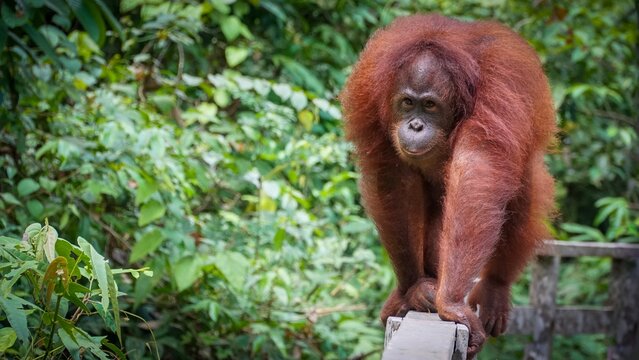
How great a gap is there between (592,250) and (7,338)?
4142 mm

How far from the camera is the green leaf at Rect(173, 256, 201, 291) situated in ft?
12.3

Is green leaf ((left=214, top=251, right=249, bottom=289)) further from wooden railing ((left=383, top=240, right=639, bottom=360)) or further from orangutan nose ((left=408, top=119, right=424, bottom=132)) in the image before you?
wooden railing ((left=383, top=240, right=639, bottom=360))

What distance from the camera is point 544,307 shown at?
17.0 ft

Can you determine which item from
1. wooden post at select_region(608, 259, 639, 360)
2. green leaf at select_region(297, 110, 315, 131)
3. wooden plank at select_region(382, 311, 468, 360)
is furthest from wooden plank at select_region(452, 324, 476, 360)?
wooden post at select_region(608, 259, 639, 360)

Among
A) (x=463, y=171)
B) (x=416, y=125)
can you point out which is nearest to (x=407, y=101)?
(x=416, y=125)

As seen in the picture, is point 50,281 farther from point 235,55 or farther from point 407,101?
point 235,55

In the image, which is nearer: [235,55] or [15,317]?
[15,317]

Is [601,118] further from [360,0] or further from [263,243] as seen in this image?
[263,243]

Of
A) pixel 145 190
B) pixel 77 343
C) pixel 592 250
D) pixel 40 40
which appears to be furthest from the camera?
pixel 592 250

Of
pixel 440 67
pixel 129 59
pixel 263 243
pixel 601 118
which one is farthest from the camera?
pixel 601 118

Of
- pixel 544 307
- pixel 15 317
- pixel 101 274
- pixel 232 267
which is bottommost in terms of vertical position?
pixel 544 307

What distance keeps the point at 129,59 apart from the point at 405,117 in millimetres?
2704

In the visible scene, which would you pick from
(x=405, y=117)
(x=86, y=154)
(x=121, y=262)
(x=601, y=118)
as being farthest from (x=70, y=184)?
(x=601, y=118)

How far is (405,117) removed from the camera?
2.93 m
